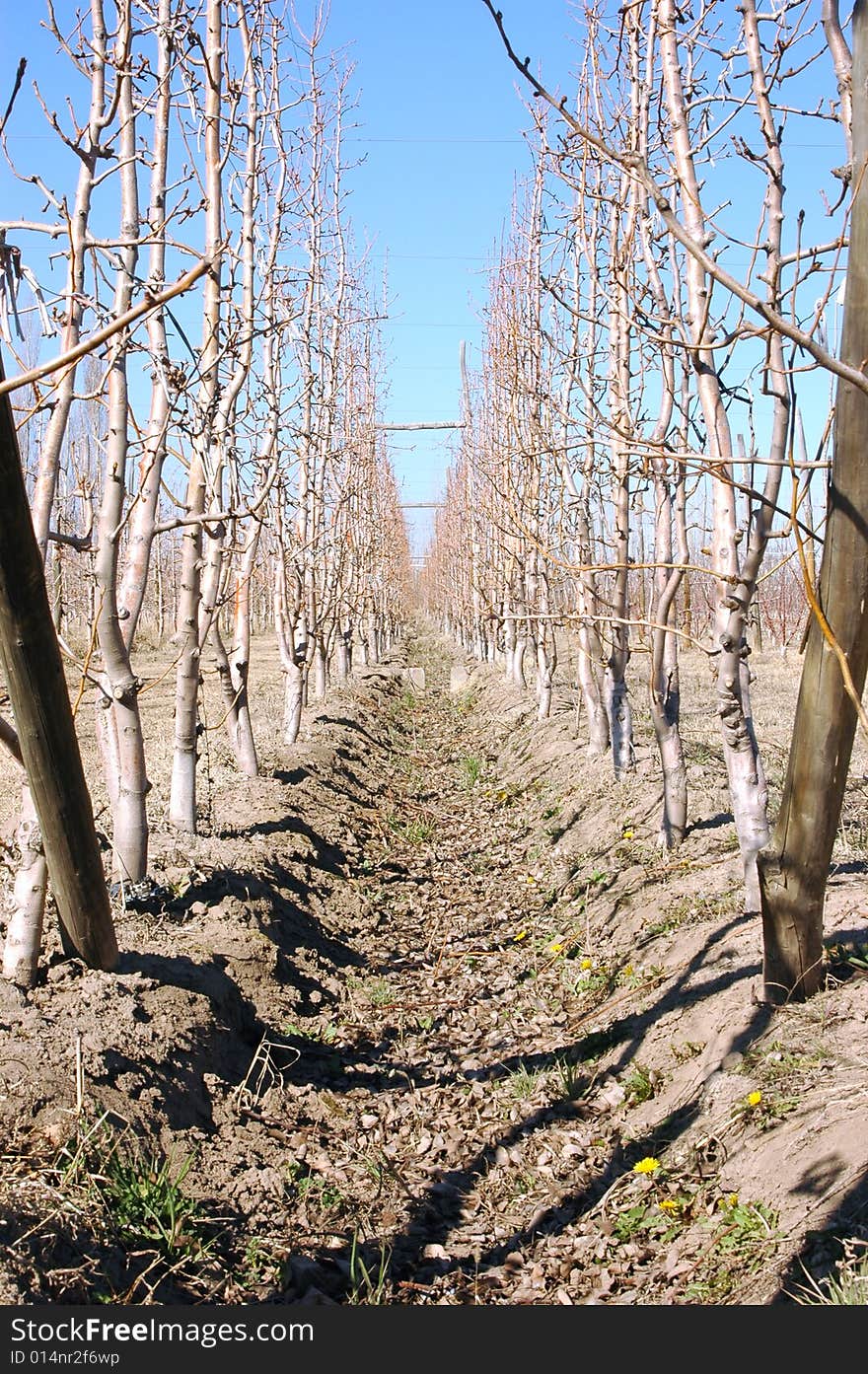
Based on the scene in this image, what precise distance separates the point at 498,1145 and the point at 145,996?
1474mm

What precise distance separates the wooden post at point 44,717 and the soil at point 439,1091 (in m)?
0.51

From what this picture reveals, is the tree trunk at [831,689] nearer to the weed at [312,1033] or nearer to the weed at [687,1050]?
the weed at [687,1050]

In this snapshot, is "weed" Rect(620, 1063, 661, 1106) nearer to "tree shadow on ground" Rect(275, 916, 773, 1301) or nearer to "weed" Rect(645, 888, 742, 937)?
"tree shadow on ground" Rect(275, 916, 773, 1301)

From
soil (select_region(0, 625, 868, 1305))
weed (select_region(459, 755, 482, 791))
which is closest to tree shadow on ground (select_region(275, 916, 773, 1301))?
soil (select_region(0, 625, 868, 1305))

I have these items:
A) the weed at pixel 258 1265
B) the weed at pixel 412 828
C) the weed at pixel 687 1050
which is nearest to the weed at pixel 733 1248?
the weed at pixel 687 1050

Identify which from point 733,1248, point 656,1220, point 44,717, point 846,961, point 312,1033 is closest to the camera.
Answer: point 733,1248

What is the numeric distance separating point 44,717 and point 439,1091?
8.49ft

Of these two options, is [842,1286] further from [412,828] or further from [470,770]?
[470,770]

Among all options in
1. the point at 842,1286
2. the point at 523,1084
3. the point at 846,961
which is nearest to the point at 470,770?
the point at 523,1084

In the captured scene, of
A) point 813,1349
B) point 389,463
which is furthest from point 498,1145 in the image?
point 389,463

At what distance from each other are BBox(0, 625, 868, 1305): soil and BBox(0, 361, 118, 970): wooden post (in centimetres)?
51

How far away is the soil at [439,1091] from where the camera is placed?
9.84ft

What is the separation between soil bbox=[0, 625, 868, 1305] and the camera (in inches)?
118

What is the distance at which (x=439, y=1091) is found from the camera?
4.64m
